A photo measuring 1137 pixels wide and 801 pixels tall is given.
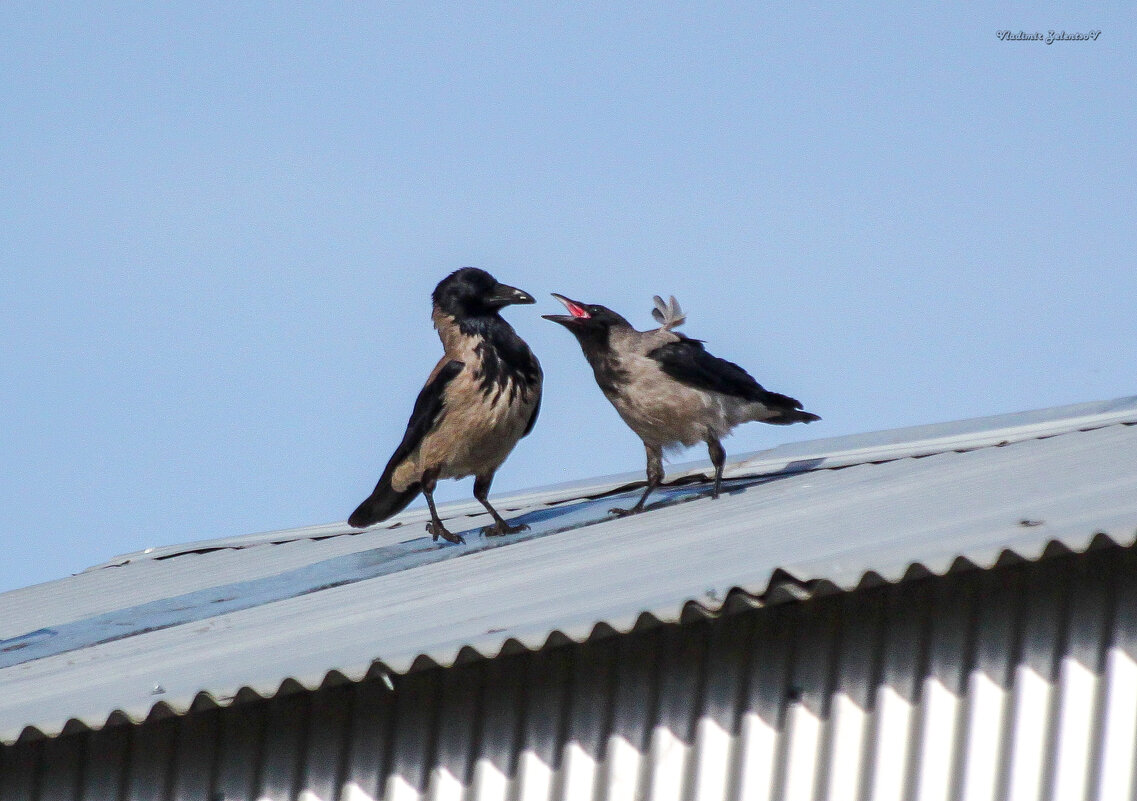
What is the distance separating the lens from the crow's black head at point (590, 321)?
712 centimetres

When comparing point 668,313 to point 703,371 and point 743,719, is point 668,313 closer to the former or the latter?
point 703,371

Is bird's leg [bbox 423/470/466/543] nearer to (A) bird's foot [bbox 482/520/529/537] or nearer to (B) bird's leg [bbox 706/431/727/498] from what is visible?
(A) bird's foot [bbox 482/520/529/537]

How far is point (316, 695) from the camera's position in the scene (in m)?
4.43

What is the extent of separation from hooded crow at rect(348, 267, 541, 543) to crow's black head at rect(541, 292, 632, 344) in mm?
399

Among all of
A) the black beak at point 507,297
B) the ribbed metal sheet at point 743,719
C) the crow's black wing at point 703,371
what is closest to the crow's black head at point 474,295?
the black beak at point 507,297

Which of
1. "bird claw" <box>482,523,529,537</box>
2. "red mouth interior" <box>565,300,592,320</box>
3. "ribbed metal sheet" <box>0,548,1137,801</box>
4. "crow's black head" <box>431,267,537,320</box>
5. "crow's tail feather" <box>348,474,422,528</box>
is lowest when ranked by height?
"ribbed metal sheet" <box>0,548,1137,801</box>

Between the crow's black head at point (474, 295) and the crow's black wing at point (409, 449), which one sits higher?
the crow's black head at point (474, 295)

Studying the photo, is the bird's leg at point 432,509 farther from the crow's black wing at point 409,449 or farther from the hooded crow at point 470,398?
the crow's black wing at point 409,449

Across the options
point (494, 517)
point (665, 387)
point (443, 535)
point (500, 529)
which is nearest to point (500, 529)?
point (500, 529)

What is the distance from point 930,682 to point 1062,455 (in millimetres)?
2133

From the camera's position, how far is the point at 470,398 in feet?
24.0

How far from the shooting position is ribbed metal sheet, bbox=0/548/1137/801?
147 inches

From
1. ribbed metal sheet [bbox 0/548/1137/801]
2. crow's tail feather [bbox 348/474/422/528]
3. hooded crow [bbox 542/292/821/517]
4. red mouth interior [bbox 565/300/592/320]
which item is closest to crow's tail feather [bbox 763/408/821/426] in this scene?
hooded crow [bbox 542/292/821/517]

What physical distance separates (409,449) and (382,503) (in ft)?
1.77
